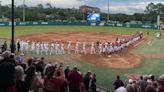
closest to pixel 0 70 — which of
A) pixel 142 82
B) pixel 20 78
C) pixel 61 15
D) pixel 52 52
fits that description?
pixel 20 78

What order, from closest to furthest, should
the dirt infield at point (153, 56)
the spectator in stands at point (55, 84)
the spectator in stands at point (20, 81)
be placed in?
the spectator in stands at point (20, 81)
the spectator in stands at point (55, 84)
the dirt infield at point (153, 56)

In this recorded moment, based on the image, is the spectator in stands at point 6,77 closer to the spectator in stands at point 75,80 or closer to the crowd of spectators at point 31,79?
the crowd of spectators at point 31,79

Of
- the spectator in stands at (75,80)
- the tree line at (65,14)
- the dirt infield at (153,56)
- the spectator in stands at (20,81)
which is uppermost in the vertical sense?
the tree line at (65,14)

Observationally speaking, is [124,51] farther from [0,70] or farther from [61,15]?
[61,15]

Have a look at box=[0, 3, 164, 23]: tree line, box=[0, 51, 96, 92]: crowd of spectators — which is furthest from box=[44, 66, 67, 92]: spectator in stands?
box=[0, 3, 164, 23]: tree line

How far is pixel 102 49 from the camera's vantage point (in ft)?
132

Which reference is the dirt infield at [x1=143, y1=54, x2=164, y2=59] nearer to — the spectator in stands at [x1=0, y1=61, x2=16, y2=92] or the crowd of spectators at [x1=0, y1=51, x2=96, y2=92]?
the crowd of spectators at [x1=0, y1=51, x2=96, y2=92]

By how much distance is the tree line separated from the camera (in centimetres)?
12423

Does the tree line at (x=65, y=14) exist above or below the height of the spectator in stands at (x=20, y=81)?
above

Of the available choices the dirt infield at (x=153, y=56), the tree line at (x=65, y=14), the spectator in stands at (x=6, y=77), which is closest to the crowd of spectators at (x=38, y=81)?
the spectator in stands at (x=6, y=77)

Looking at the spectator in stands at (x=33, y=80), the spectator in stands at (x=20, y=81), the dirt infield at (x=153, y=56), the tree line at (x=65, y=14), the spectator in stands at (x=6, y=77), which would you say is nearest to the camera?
the spectator in stands at (x=6, y=77)

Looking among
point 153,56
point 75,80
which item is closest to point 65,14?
point 153,56

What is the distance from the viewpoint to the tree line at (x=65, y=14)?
12423cm

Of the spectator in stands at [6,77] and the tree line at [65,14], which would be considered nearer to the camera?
the spectator in stands at [6,77]
